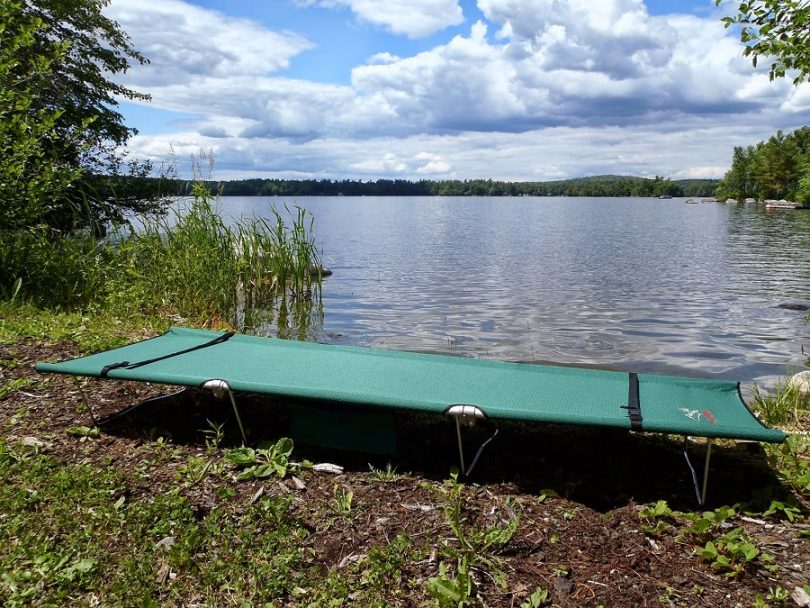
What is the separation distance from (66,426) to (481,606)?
274 centimetres

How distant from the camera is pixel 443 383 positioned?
353 cm

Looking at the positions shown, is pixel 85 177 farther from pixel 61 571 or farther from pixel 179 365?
pixel 61 571

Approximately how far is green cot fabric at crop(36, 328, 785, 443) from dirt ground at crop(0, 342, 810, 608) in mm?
327

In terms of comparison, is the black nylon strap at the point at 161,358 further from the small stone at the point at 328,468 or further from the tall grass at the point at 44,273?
the tall grass at the point at 44,273

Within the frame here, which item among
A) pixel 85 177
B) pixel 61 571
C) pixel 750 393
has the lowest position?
pixel 750 393

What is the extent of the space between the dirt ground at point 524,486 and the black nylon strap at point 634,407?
10.0 inches

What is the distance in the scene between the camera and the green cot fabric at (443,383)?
290cm

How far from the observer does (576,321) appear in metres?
9.84

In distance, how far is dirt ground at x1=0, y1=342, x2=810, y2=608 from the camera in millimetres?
2338

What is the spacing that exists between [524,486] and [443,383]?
75 cm

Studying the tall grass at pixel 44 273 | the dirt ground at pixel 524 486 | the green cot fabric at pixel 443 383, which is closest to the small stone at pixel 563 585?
the dirt ground at pixel 524 486

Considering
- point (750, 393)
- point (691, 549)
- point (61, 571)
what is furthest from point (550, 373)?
point (750, 393)

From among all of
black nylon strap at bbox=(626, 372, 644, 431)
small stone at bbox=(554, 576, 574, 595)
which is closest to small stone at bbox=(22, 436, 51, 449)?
small stone at bbox=(554, 576, 574, 595)

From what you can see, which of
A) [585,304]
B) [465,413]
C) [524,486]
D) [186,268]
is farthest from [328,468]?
[585,304]
